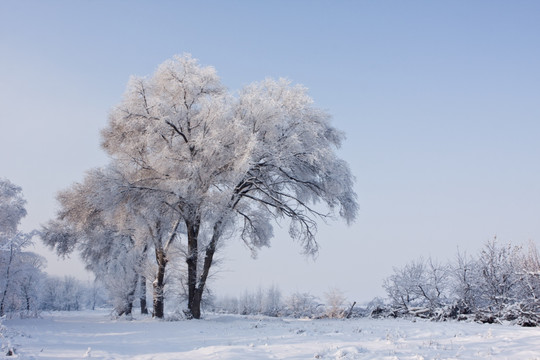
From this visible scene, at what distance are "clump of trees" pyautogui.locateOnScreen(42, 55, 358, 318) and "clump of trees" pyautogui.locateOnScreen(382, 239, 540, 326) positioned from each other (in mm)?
5895

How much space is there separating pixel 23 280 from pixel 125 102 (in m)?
9.79

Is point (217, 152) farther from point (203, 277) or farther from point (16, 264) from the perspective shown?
point (16, 264)

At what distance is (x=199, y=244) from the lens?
Result: 17.6m

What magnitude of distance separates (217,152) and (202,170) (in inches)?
38.5

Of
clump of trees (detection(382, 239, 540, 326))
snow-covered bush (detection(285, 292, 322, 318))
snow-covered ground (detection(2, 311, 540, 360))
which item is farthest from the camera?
Result: snow-covered bush (detection(285, 292, 322, 318))

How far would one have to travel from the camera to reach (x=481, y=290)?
16.8 m

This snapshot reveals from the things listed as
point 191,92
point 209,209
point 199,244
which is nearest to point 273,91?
point 191,92

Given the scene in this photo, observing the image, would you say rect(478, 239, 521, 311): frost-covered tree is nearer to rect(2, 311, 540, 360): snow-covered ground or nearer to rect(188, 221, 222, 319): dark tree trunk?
rect(2, 311, 540, 360): snow-covered ground

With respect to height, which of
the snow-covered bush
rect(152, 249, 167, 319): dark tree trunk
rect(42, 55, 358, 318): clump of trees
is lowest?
the snow-covered bush

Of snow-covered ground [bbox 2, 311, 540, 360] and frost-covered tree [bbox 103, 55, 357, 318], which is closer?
snow-covered ground [bbox 2, 311, 540, 360]

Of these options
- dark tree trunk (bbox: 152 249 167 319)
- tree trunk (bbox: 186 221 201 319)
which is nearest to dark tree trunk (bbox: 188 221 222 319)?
tree trunk (bbox: 186 221 201 319)

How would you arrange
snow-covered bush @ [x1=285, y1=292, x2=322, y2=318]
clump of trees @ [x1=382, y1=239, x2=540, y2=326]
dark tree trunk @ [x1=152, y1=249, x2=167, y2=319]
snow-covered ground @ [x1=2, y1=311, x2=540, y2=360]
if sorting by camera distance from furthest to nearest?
snow-covered bush @ [x1=285, y1=292, x2=322, y2=318] < dark tree trunk @ [x1=152, y1=249, x2=167, y2=319] < clump of trees @ [x1=382, y1=239, x2=540, y2=326] < snow-covered ground @ [x1=2, y1=311, x2=540, y2=360]

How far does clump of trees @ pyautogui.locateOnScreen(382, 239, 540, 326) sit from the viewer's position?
46.5 ft

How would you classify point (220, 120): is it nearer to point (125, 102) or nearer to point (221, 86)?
point (221, 86)
